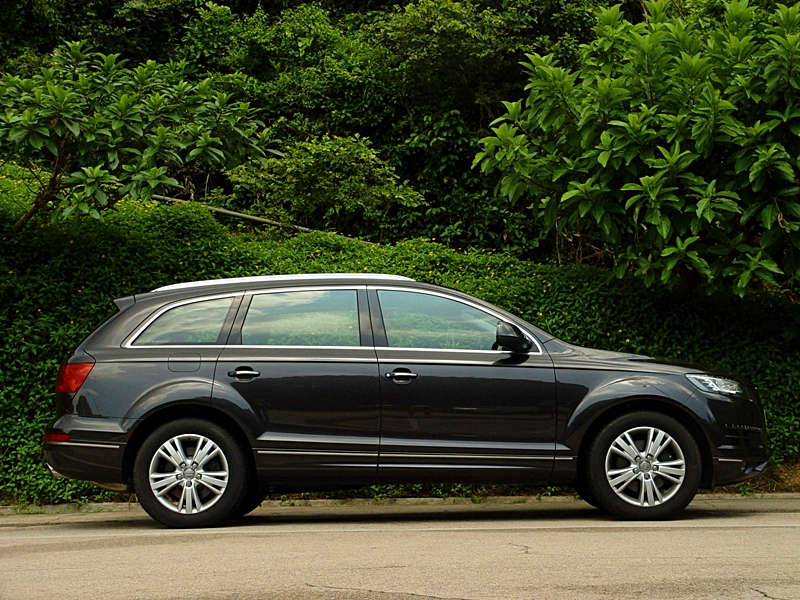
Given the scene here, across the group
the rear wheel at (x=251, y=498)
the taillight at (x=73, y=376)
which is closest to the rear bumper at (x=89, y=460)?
the taillight at (x=73, y=376)

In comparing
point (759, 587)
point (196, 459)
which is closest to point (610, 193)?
point (196, 459)

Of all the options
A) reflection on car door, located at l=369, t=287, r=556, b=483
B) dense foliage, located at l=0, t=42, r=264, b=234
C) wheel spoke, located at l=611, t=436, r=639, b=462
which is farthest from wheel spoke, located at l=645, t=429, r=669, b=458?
dense foliage, located at l=0, t=42, r=264, b=234

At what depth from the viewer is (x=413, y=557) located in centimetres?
645

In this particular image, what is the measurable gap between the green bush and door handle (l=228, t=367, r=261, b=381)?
2.46 m

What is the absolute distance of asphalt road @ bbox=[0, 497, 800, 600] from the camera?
5.52m

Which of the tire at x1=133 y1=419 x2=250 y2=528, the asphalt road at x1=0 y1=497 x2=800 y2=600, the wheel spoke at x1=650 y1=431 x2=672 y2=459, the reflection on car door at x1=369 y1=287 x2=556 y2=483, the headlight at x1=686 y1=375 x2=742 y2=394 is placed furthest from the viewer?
the headlight at x1=686 y1=375 x2=742 y2=394

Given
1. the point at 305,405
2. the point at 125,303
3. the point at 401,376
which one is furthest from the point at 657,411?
the point at 125,303

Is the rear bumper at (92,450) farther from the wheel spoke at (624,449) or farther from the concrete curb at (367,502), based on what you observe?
the wheel spoke at (624,449)

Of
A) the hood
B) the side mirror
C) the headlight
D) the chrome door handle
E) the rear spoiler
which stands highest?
the rear spoiler

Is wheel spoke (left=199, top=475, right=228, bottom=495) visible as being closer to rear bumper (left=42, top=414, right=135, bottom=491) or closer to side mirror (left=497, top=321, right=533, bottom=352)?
rear bumper (left=42, top=414, right=135, bottom=491)

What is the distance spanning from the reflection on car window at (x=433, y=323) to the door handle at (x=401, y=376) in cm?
23

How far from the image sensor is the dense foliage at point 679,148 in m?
9.62

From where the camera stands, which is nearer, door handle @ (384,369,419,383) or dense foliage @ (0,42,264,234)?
door handle @ (384,369,419,383)

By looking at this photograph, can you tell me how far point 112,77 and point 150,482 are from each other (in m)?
4.14
